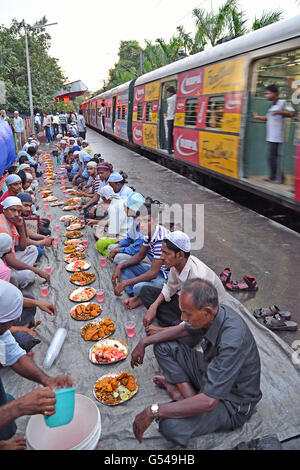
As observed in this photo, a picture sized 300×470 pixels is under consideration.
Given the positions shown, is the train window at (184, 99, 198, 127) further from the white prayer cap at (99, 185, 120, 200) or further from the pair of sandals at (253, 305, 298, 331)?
the pair of sandals at (253, 305, 298, 331)

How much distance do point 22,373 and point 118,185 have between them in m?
3.52

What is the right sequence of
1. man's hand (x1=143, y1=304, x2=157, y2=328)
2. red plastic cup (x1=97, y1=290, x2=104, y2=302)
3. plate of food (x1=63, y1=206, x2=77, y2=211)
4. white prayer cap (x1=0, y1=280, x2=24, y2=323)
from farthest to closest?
plate of food (x1=63, y1=206, x2=77, y2=211) → red plastic cup (x1=97, y1=290, x2=104, y2=302) → man's hand (x1=143, y1=304, x2=157, y2=328) → white prayer cap (x1=0, y1=280, x2=24, y2=323)

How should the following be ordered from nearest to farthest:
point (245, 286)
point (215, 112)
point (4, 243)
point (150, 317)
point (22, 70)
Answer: point (150, 317), point (4, 243), point (245, 286), point (215, 112), point (22, 70)

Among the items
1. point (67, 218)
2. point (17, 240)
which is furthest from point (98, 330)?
point (67, 218)

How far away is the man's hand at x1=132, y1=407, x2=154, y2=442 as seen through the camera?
200 cm

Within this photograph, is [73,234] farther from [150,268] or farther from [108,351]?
[108,351]

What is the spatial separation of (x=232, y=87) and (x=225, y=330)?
19.7 feet

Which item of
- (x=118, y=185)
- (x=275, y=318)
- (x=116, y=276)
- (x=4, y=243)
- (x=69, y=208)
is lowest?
(x=275, y=318)

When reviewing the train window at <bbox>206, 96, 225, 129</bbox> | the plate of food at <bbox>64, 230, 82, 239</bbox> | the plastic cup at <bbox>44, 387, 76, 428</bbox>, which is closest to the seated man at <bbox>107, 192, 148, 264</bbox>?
the plate of food at <bbox>64, 230, 82, 239</bbox>

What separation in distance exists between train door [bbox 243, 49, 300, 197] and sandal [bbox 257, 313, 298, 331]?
9.10ft

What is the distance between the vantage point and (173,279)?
122 inches

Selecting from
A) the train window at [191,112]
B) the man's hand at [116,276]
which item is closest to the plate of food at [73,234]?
the man's hand at [116,276]

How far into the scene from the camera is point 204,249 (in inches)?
220

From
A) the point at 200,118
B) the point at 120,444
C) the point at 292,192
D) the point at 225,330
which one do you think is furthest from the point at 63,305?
the point at 200,118
